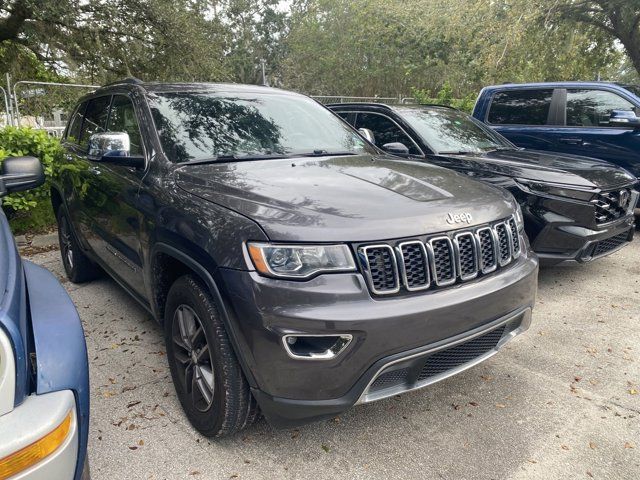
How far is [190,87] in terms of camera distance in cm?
346

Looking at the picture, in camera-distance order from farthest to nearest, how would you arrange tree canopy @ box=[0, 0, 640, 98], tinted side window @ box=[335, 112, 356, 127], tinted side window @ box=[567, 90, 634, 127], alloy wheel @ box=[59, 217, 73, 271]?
tree canopy @ box=[0, 0, 640, 98] → tinted side window @ box=[567, 90, 634, 127] → tinted side window @ box=[335, 112, 356, 127] → alloy wheel @ box=[59, 217, 73, 271]

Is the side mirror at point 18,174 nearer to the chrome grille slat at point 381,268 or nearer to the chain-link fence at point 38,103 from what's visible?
the chrome grille slat at point 381,268

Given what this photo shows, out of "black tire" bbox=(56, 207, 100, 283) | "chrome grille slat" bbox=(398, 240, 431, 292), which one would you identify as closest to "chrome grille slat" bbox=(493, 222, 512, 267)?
"chrome grille slat" bbox=(398, 240, 431, 292)

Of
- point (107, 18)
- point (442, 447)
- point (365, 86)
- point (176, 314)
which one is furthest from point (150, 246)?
point (365, 86)

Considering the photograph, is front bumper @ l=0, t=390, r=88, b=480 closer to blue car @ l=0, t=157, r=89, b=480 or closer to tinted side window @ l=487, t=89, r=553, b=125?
blue car @ l=0, t=157, r=89, b=480

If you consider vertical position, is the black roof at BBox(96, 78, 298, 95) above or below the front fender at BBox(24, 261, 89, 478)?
above

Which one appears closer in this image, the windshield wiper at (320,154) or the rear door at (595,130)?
the windshield wiper at (320,154)

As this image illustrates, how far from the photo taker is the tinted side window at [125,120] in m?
3.14

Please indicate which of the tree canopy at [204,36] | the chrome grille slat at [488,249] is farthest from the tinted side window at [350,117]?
the tree canopy at [204,36]

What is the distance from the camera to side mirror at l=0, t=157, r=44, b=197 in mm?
2422

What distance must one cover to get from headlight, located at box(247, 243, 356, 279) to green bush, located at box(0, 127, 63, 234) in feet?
13.6

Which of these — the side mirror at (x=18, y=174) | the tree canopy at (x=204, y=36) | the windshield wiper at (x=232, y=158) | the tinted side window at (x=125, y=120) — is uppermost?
the tree canopy at (x=204, y=36)

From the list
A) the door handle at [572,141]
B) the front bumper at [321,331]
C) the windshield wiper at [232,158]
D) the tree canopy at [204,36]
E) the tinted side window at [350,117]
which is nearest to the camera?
the front bumper at [321,331]

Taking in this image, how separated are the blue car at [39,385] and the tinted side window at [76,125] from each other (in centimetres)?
312
